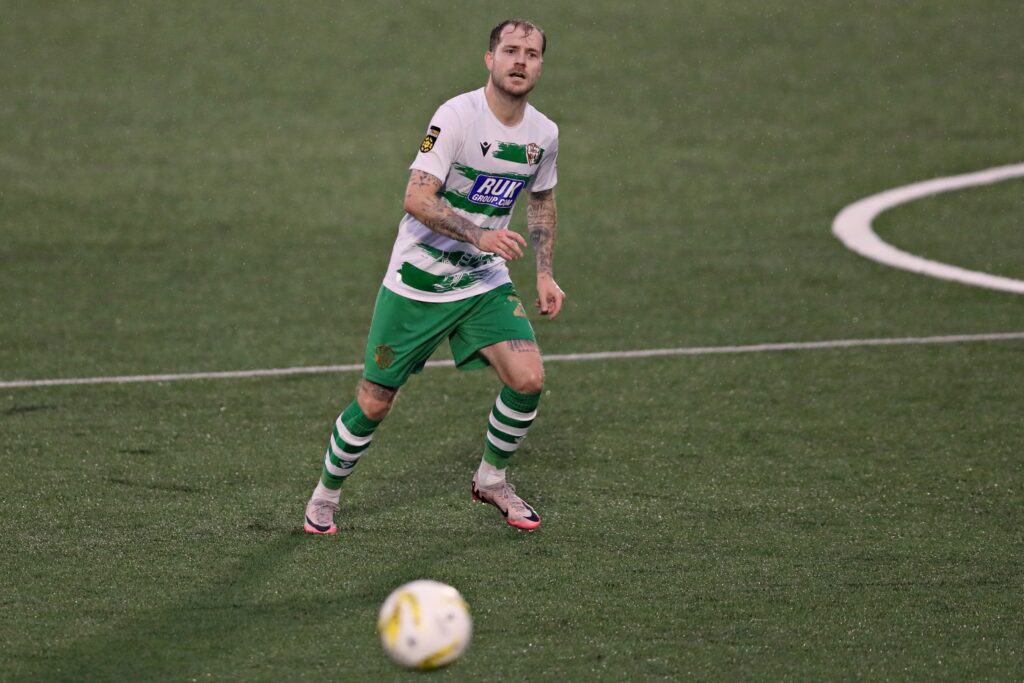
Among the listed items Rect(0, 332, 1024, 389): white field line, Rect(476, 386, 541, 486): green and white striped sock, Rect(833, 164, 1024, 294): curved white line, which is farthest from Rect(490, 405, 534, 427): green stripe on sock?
Rect(833, 164, 1024, 294): curved white line

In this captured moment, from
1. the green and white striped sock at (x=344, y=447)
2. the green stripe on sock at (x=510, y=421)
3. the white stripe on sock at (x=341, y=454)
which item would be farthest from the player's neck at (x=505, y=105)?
the white stripe on sock at (x=341, y=454)

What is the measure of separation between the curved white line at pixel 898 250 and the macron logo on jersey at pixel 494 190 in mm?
5955

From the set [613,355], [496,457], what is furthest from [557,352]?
[496,457]

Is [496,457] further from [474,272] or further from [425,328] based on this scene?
[474,272]

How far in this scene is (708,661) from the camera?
599 centimetres

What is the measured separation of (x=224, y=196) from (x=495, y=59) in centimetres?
798

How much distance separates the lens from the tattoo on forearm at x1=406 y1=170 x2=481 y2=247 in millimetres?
6898

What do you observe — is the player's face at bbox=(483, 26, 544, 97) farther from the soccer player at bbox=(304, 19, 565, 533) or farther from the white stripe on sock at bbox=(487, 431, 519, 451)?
the white stripe on sock at bbox=(487, 431, 519, 451)

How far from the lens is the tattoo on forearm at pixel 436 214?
6898 millimetres

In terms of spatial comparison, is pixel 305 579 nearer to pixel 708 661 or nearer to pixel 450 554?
pixel 450 554

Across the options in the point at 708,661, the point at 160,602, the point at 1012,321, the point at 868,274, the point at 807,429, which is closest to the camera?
the point at 708,661

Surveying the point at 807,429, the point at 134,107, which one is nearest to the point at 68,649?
the point at 807,429

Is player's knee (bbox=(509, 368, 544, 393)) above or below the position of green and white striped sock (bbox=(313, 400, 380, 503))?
above

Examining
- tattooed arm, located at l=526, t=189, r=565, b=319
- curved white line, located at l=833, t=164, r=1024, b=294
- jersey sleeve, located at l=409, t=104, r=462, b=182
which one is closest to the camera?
jersey sleeve, located at l=409, t=104, r=462, b=182
